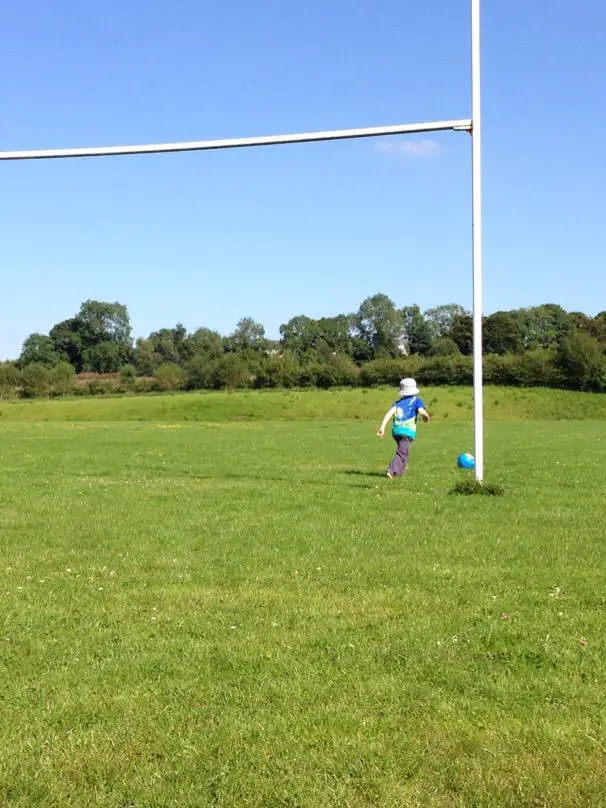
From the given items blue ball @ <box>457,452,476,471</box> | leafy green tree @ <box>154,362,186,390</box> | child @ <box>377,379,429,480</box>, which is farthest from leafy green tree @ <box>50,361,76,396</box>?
child @ <box>377,379,429,480</box>

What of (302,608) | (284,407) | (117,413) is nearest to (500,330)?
(284,407)

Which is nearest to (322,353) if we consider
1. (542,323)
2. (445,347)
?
(445,347)

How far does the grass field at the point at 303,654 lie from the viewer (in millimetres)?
3979

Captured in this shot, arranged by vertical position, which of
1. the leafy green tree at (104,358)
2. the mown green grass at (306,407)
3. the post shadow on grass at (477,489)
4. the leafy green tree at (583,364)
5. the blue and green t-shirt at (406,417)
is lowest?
the mown green grass at (306,407)

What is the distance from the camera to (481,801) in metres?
3.72

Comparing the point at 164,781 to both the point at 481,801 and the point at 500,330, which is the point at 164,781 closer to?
the point at 481,801

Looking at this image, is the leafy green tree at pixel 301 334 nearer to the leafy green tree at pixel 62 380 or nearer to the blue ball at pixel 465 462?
the leafy green tree at pixel 62 380

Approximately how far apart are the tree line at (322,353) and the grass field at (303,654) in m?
76.9

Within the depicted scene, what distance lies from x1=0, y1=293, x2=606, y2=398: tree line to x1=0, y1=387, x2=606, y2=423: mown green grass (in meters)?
10.3

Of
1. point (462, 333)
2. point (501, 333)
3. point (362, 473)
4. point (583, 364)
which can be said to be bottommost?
point (362, 473)

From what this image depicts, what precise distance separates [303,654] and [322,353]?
128m

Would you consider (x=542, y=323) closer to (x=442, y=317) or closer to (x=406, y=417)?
(x=442, y=317)

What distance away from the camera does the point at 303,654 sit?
5668 millimetres

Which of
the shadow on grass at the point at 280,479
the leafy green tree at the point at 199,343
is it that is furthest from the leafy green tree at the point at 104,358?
the shadow on grass at the point at 280,479
